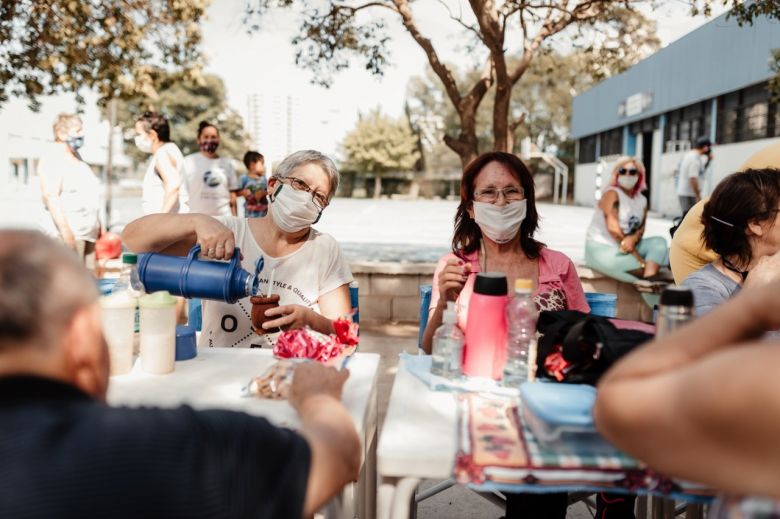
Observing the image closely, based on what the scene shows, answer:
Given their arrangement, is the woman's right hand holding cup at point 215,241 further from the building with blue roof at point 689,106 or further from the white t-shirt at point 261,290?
the building with blue roof at point 689,106

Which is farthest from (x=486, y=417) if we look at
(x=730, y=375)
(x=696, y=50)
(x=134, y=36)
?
(x=696, y=50)

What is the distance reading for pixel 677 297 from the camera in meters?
1.50

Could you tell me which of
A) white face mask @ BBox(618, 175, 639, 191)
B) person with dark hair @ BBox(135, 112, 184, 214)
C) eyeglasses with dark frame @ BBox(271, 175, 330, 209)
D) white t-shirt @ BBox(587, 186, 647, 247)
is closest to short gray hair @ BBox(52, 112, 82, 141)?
person with dark hair @ BBox(135, 112, 184, 214)

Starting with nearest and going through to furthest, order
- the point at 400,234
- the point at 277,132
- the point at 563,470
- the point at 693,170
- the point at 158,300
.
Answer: the point at 563,470
the point at 158,300
the point at 693,170
the point at 277,132
the point at 400,234

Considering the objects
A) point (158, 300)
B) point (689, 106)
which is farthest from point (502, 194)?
point (689, 106)

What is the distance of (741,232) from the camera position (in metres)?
2.38

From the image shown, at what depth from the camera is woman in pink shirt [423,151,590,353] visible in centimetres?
271

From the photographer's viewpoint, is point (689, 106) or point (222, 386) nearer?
point (222, 386)

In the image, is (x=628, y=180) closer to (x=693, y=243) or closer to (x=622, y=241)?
(x=622, y=241)

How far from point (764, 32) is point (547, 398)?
1826 centimetres

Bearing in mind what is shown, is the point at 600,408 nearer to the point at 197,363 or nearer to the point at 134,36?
the point at 197,363

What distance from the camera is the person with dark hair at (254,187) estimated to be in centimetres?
798

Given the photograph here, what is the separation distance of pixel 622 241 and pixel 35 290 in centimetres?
574

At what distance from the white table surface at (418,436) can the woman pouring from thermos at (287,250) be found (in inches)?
31.7
